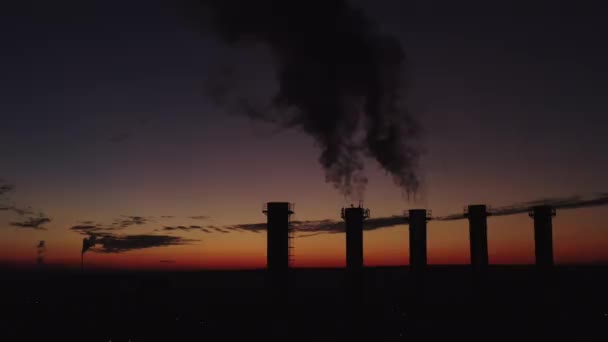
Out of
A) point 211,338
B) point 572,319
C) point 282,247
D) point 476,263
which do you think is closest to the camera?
point 282,247

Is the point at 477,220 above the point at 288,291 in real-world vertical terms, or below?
above

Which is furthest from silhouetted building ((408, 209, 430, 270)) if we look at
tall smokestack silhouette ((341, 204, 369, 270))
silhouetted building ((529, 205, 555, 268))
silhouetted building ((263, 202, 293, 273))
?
silhouetted building ((263, 202, 293, 273))

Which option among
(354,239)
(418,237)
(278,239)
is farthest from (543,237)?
(278,239)

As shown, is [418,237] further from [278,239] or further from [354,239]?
[278,239]

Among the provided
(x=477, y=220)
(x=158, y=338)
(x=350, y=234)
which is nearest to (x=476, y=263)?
(x=477, y=220)

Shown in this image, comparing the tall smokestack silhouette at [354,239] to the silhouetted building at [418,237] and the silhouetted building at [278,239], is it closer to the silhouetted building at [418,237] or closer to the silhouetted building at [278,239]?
the silhouetted building at [278,239]

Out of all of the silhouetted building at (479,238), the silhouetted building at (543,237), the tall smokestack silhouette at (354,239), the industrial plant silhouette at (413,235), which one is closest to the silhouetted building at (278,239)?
the industrial plant silhouette at (413,235)

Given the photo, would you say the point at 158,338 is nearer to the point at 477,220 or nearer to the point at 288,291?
the point at 288,291
